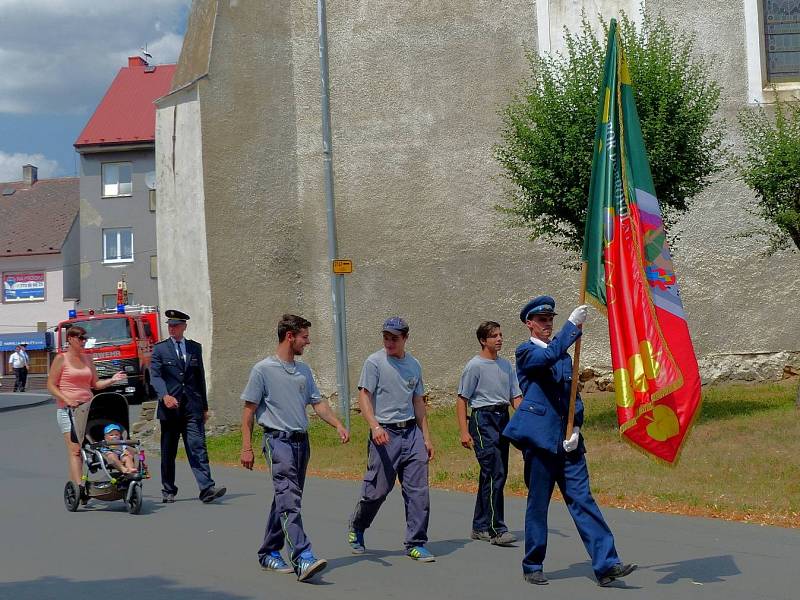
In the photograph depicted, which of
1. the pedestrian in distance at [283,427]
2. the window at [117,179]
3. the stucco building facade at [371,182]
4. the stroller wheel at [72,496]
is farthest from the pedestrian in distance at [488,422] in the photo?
the window at [117,179]

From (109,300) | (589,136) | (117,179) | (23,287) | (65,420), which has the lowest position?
(65,420)

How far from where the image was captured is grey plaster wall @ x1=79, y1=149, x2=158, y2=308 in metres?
53.8

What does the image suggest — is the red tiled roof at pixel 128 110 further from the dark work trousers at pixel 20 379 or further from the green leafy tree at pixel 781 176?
the green leafy tree at pixel 781 176

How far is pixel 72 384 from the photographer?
11.4 m

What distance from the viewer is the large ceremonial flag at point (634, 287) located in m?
7.40

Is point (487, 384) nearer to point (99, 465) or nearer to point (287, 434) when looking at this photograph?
point (287, 434)

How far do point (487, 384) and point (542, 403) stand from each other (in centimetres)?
193

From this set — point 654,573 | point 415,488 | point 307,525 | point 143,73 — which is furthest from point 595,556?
point 143,73

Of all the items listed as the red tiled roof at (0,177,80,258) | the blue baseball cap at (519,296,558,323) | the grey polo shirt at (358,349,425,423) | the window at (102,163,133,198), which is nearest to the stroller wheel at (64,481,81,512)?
the grey polo shirt at (358,349,425,423)

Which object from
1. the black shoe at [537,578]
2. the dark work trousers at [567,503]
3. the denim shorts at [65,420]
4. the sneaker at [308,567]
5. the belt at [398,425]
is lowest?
the black shoe at [537,578]

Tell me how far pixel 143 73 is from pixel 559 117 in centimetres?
4552

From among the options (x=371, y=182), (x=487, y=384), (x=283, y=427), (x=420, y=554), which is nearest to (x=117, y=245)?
(x=371, y=182)

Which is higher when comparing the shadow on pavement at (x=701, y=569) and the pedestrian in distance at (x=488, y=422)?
the pedestrian in distance at (x=488, y=422)

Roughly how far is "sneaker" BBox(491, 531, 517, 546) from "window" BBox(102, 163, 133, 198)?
1880 inches
